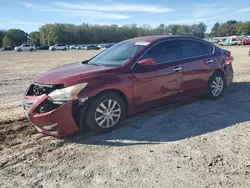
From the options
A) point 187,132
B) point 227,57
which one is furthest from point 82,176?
point 227,57

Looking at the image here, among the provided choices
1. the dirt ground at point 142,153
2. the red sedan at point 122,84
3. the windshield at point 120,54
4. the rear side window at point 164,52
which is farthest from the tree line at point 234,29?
the dirt ground at point 142,153

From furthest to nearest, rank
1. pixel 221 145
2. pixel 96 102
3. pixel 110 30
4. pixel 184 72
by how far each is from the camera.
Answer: pixel 110 30
pixel 184 72
pixel 96 102
pixel 221 145

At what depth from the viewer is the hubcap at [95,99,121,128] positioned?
4297 millimetres

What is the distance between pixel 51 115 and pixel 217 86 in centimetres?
417

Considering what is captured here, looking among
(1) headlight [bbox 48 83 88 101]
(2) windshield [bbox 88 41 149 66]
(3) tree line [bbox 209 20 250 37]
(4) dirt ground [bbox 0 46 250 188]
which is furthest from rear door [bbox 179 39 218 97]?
(3) tree line [bbox 209 20 250 37]

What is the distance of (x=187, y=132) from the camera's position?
4.39 m

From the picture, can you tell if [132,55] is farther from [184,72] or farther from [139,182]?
[139,182]

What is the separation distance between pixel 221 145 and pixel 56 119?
256 centimetres

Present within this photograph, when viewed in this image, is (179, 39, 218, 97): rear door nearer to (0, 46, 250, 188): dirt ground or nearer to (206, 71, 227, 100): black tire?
(206, 71, 227, 100): black tire

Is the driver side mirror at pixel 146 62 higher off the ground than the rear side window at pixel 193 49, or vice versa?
the rear side window at pixel 193 49

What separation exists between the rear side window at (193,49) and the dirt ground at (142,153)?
1307 millimetres

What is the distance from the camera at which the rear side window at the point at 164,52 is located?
16.7 ft

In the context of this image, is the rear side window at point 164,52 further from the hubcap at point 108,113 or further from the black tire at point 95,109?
the hubcap at point 108,113

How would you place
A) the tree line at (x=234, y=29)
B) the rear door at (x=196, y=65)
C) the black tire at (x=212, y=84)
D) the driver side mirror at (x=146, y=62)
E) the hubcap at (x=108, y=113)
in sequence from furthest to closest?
the tree line at (x=234, y=29) < the black tire at (x=212, y=84) < the rear door at (x=196, y=65) < the driver side mirror at (x=146, y=62) < the hubcap at (x=108, y=113)
